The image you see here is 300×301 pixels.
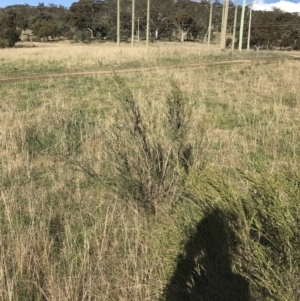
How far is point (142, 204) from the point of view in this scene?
3.45 meters

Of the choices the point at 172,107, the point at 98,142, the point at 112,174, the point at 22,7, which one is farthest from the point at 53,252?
the point at 22,7

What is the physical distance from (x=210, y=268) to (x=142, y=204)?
4.18 feet

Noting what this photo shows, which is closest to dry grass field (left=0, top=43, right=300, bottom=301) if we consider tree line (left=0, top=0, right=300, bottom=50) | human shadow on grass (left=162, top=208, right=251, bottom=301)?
human shadow on grass (left=162, top=208, right=251, bottom=301)

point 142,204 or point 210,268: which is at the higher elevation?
point 210,268

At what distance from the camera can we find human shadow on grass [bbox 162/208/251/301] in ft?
6.89

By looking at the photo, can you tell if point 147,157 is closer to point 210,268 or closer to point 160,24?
point 210,268

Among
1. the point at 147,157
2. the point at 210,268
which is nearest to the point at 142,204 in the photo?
the point at 147,157

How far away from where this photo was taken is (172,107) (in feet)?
12.3

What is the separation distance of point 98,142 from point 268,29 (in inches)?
2550

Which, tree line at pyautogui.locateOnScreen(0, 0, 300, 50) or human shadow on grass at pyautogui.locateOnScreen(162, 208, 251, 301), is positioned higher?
tree line at pyautogui.locateOnScreen(0, 0, 300, 50)

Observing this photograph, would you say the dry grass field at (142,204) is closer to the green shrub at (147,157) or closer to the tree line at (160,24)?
the green shrub at (147,157)

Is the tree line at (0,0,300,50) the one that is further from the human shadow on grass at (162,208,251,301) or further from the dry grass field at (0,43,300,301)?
the human shadow on grass at (162,208,251,301)

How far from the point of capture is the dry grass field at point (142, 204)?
2.05 meters

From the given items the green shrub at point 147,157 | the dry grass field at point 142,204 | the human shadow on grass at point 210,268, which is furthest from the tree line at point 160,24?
the human shadow on grass at point 210,268
